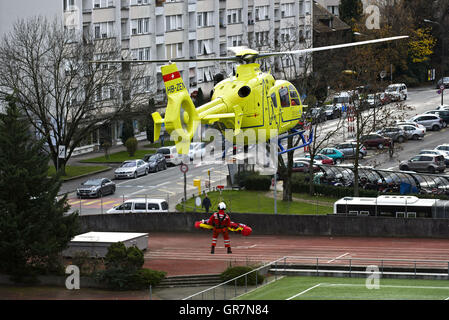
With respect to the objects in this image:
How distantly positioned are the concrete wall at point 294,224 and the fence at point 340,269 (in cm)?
859

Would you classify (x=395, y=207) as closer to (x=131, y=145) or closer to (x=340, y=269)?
(x=340, y=269)

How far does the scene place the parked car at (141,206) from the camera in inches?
3302

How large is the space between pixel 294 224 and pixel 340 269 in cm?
1279

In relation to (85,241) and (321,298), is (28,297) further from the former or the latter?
(321,298)

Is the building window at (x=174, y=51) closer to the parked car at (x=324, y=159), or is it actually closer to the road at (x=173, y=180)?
the road at (x=173, y=180)

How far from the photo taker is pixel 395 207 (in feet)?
258

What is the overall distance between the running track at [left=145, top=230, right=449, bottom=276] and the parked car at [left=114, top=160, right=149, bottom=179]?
19509 millimetres

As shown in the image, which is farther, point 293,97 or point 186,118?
point 293,97

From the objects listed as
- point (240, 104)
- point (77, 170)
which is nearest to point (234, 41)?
point (77, 170)

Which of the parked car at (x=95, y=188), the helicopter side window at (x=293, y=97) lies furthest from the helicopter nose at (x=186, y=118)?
the parked car at (x=95, y=188)

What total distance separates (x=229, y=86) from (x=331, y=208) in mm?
30041

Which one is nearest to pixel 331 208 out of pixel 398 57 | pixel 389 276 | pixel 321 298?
pixel 389 276

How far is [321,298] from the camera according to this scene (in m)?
59.9

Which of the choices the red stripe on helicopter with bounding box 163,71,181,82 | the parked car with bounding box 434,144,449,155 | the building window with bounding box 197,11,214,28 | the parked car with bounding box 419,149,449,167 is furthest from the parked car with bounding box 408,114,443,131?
the red stripe on helicopter with bounding box 163,71,181,82
